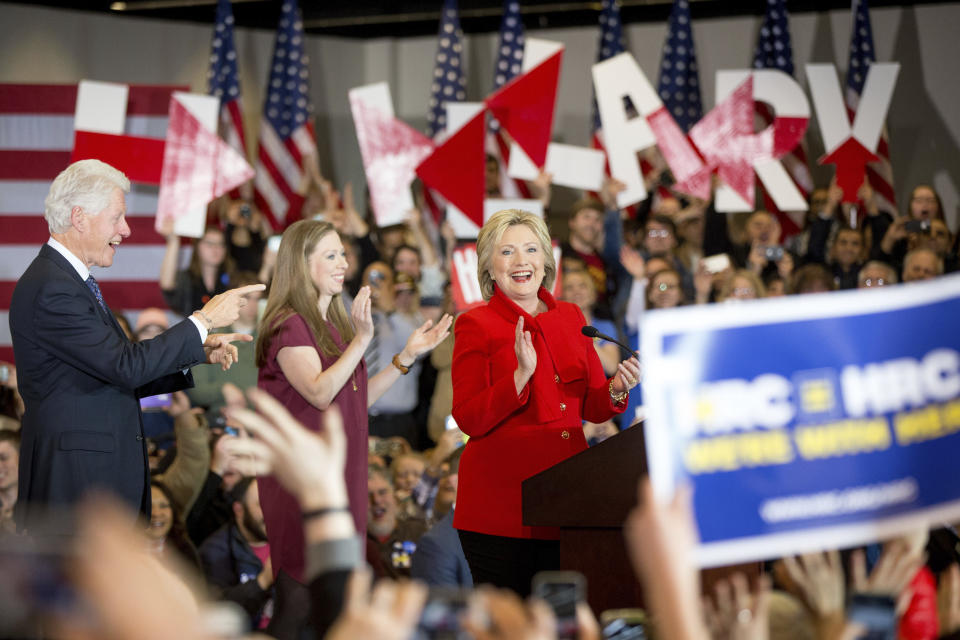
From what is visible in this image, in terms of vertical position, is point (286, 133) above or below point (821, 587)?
above

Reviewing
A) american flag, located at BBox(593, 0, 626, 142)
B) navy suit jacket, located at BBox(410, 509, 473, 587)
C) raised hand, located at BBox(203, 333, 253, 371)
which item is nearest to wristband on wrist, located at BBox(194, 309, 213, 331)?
raised hand, located at BBox(203, 333, 253, 371)

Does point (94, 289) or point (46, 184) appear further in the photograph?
point (46, 184)

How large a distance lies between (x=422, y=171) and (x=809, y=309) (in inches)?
193

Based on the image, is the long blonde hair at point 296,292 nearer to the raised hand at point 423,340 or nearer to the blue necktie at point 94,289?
the raised hand at point 423,340

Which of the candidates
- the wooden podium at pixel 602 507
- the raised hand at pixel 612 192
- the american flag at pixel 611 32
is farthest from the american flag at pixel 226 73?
the wooden podium at pixel 602 507

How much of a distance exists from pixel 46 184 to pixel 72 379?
445 cm

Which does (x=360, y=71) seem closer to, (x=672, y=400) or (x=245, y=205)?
(x=245, y=205)

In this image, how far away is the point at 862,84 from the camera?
8.50 m

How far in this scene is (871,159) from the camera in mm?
7582

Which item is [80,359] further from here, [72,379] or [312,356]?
[312,356]

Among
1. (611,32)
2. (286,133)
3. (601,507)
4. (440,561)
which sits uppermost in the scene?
(611,32)

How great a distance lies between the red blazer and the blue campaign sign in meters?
1.13

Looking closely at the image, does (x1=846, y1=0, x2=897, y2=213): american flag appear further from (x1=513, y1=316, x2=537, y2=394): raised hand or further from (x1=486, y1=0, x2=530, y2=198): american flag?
(x1=513, y1=316, x2=537, y2=394): raised hand

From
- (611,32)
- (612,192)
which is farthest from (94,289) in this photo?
(611,32)
